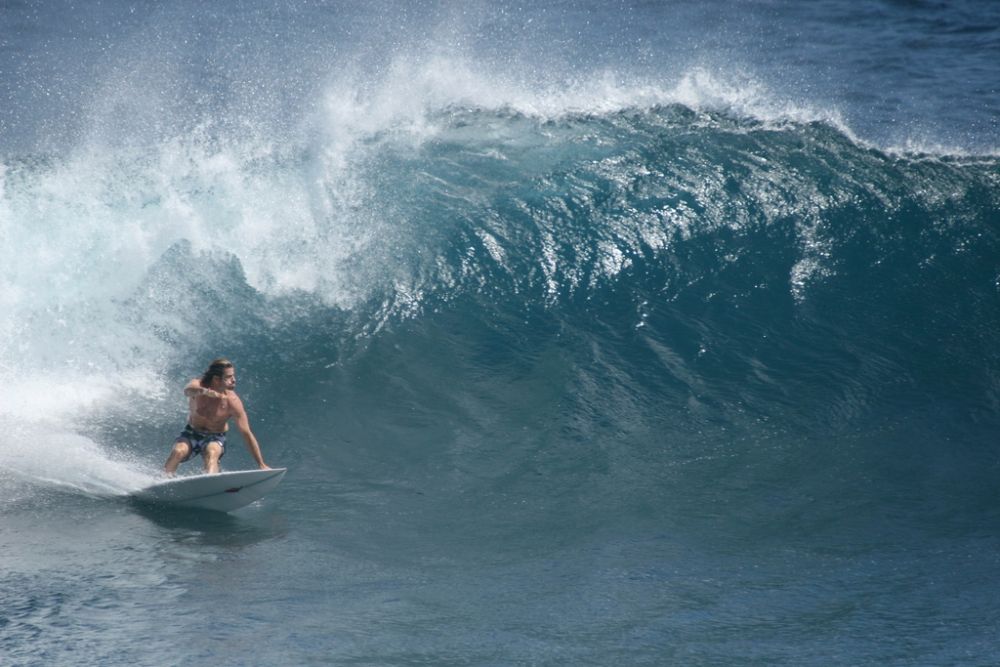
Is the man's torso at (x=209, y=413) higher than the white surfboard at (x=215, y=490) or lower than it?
higher

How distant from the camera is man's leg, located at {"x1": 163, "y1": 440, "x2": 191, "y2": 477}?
870cm

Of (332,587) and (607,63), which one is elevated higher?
(607,63)

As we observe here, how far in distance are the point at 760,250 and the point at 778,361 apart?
1.96 m

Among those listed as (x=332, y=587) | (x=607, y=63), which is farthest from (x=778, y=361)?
(x=607, y=63)

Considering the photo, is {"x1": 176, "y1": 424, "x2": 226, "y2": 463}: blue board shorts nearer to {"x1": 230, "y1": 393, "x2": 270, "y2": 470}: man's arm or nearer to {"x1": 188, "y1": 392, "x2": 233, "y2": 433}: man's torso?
{"x1": 188, "y1": 392, "x2": 233, "y2": 433}: man's torso

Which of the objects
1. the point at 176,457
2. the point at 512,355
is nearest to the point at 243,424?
the point at 176,457

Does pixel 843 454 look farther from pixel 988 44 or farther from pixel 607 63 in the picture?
pixel 988 44

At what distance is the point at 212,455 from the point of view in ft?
28.8

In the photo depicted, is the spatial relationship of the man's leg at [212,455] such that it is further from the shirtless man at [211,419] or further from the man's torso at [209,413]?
the man's torso at [209,413]

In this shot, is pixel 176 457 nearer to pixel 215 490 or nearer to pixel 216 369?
pixel 215 490

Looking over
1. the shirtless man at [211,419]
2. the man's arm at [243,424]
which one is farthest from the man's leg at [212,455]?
the man's arm at [243,424]

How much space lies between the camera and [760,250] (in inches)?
497

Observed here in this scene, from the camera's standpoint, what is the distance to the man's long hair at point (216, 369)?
870 centimetres

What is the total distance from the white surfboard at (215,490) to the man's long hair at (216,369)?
879 mm
